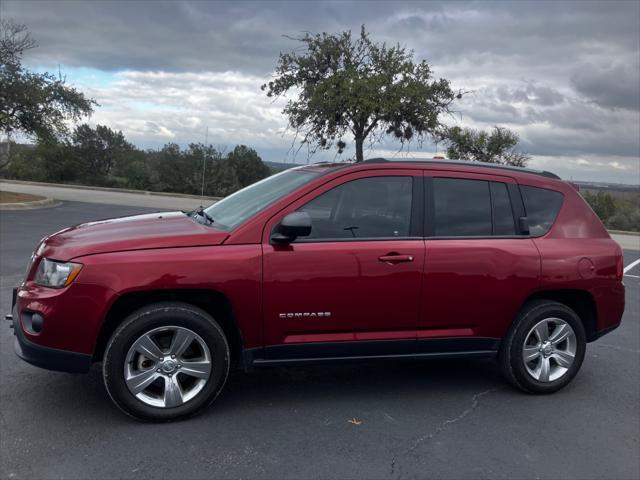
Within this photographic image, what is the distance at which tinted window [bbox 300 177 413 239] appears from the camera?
429 cm

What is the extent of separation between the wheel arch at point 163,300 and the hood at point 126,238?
307mm

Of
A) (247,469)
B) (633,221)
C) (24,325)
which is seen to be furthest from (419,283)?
(633,221)

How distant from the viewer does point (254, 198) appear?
4703 mm

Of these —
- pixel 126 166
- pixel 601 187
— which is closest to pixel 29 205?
pixel 601 187

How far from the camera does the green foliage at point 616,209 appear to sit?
107 feet

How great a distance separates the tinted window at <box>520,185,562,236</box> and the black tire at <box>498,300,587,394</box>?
0.59 m

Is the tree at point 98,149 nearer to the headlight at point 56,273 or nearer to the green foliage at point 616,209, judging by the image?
the green foliage at point 616,209

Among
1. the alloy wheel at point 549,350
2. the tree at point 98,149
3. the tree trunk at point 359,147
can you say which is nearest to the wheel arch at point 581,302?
the alloy wheel at point 549,350

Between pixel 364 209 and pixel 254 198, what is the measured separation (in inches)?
34.8

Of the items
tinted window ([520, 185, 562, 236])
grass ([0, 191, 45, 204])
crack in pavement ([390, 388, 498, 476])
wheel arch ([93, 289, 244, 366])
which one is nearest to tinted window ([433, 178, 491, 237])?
tinted window ([520, 185, 562, 236])

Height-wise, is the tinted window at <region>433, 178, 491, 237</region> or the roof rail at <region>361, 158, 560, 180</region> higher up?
the roof rail at <region>361, 158, 560, 180</region>

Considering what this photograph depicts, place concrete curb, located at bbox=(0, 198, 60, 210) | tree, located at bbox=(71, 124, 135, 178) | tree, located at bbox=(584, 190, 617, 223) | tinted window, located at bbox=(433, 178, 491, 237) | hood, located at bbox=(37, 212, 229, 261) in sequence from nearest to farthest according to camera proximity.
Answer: hood, located at bbox=(37, 212, 229, 261) → tinted window, located at bbox=(433, 178, 491, 237) → concrete curb, located at bbox=(0, 198, 60, 210) → tree, located at bbox=(584, 190, 617, 223) → tree, located at bbox=(71, 124, 135, 178)

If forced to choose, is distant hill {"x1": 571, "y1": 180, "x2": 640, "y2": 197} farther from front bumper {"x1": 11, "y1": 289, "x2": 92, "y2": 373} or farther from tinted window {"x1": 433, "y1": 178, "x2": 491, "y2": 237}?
front bumper {"x1": 11, "y1": 289, "x2": 92, "y2": 373}

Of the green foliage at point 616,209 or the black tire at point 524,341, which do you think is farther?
the green foliage at point 616,209
